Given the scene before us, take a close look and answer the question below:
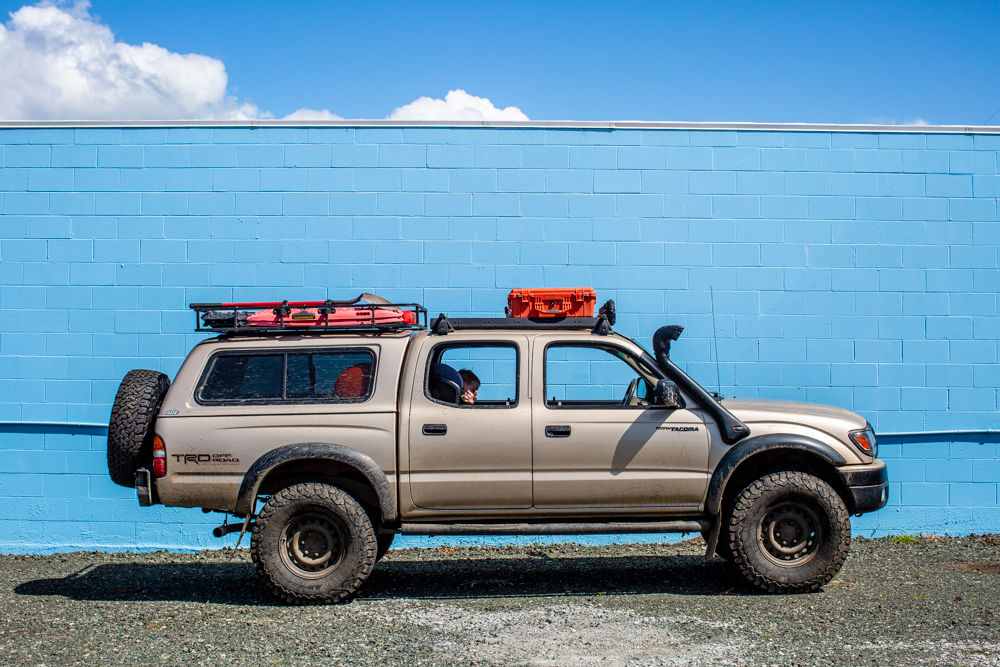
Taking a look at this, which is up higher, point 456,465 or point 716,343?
point 716,343

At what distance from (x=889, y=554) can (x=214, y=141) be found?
7481mm

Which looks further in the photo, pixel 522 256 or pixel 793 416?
pixel 522 256

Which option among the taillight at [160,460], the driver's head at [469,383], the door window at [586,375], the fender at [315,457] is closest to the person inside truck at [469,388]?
the driver's head at [469,383]

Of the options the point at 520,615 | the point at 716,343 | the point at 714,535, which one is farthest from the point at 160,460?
the point at 716,343

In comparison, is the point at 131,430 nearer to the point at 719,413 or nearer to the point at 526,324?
the point at 526,324

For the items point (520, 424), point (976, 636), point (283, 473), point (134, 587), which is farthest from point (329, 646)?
point (976, 636)

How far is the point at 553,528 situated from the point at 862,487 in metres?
2.19

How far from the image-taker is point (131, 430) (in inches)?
229

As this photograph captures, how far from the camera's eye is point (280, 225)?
8.26 meters

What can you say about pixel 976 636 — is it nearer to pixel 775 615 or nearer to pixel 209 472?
pixel 775 615

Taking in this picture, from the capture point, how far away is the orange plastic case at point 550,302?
6312 mm

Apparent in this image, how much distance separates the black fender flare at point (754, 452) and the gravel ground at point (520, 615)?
2.45ft

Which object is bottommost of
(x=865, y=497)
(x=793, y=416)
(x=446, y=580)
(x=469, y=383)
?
(x=446, y=580)

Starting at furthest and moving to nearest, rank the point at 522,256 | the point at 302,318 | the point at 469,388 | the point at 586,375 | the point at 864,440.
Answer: the point at 522,256, the point at 586,375, the point at 469,388, the point at 302,318, the point at 864,440
